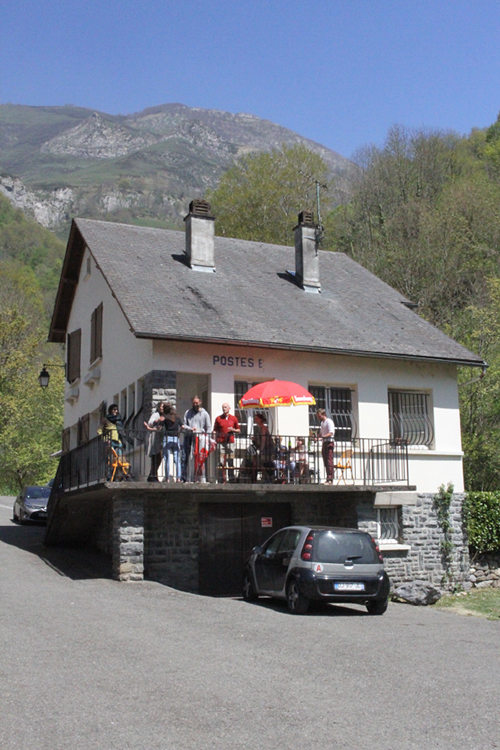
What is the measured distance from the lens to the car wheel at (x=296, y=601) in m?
13.0

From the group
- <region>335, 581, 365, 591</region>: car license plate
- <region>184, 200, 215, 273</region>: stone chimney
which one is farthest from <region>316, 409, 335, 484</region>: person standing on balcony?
<region>184, 200, 215, 273</region>: stone chimney

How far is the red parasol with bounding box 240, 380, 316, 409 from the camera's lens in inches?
651

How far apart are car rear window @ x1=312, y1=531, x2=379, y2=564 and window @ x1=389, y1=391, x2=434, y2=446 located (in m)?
6.77

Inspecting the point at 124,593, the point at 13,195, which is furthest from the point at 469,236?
the point at 13,195

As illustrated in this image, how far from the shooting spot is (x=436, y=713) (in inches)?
272

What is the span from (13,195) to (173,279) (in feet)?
459

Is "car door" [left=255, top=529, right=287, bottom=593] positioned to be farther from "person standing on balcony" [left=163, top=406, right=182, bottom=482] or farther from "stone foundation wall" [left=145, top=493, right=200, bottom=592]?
"stone foundation wall" [left=145, top=493, right=200, bottom=592]

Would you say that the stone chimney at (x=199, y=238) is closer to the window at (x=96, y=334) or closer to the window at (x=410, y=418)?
the window at (x=96, y=334)

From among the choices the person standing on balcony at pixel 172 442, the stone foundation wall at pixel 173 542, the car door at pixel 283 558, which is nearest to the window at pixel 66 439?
the stone foundation wall at pixel 173 542

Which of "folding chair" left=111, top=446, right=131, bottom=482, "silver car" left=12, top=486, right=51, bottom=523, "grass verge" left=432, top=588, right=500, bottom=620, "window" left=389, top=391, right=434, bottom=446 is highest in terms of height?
"window" left=389, top=391, right=434, bottom=446

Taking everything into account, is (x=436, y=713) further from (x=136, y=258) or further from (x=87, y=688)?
(x=136, y=258)

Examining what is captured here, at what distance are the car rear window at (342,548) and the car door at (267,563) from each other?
1105mm

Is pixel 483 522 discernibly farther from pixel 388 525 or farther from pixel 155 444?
pixel 155 444

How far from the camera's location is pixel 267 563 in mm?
14406
